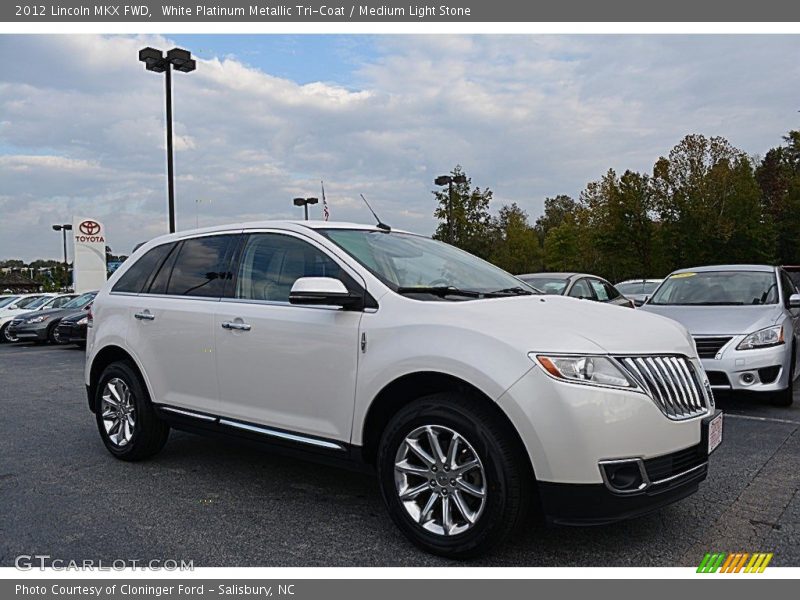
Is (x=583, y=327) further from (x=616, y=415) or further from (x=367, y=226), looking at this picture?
(x=367, y=226)

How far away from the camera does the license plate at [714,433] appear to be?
3480 millimetres

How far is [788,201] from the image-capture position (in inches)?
1740

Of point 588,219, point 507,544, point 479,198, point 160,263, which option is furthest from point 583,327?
point 588,219

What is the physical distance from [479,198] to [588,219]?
42.1ft

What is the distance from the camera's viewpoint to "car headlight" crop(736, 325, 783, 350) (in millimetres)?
6754

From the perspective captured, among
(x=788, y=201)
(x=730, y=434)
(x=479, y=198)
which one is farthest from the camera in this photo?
(x=788, y=201)

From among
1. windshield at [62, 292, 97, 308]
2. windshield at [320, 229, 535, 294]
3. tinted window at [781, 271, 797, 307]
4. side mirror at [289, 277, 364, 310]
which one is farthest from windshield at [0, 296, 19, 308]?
tinted window at [781, 271, 797, 307]

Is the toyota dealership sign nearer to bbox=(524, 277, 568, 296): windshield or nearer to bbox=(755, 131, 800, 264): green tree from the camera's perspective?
bbox=(524, 277, 568, 296): windshield

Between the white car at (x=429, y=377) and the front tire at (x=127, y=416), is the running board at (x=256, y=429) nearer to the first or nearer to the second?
the white car at (x=429, y=377)

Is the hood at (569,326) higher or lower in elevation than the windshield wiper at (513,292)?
lower

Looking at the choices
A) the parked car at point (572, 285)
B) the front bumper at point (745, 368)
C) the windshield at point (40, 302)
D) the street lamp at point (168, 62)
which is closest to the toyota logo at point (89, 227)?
the windshield at point (40, 302)

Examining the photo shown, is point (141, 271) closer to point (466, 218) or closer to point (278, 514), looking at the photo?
point (278, 514)

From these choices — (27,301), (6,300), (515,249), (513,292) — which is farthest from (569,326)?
(515,249)

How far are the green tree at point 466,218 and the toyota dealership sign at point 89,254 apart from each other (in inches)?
619
